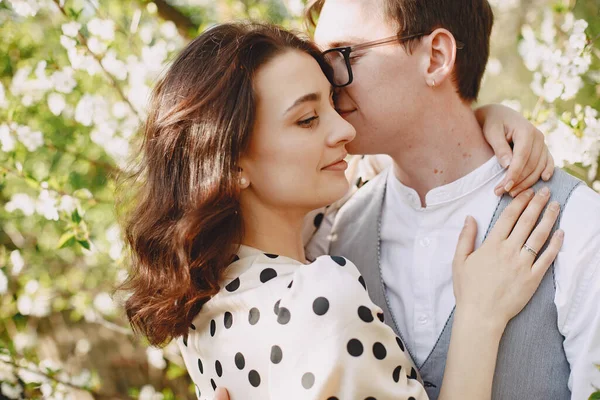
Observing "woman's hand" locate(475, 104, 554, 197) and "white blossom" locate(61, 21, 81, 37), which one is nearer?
"woman's hand" locate(475, 104, 554, 197)

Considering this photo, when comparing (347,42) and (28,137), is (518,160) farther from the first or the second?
(28,137)

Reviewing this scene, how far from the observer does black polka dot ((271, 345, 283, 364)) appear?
1.27 metres

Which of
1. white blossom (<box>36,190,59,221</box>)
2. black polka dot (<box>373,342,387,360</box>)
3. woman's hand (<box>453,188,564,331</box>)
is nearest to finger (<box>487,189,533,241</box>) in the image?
woman's hand (<box>453,188,564,331</box>)

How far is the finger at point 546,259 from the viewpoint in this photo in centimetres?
151

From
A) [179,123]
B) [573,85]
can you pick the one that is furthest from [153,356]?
[573,85]

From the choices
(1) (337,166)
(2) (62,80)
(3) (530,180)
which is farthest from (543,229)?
(2) (62,80)

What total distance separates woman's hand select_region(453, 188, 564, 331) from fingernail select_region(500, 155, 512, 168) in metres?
0.11

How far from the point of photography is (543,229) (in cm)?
156

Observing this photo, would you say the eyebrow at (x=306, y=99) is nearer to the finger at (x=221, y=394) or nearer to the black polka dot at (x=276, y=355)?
the black polka dot at (x=276, y=355)

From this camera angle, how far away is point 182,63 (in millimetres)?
1584

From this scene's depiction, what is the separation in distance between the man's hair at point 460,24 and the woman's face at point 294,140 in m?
0.37

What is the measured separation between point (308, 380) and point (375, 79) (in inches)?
37.8

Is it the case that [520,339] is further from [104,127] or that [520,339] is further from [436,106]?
[104,127]

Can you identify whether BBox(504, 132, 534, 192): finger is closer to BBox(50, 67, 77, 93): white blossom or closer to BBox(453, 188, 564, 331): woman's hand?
BBox(453, 188, 564, 331): woman's hand
